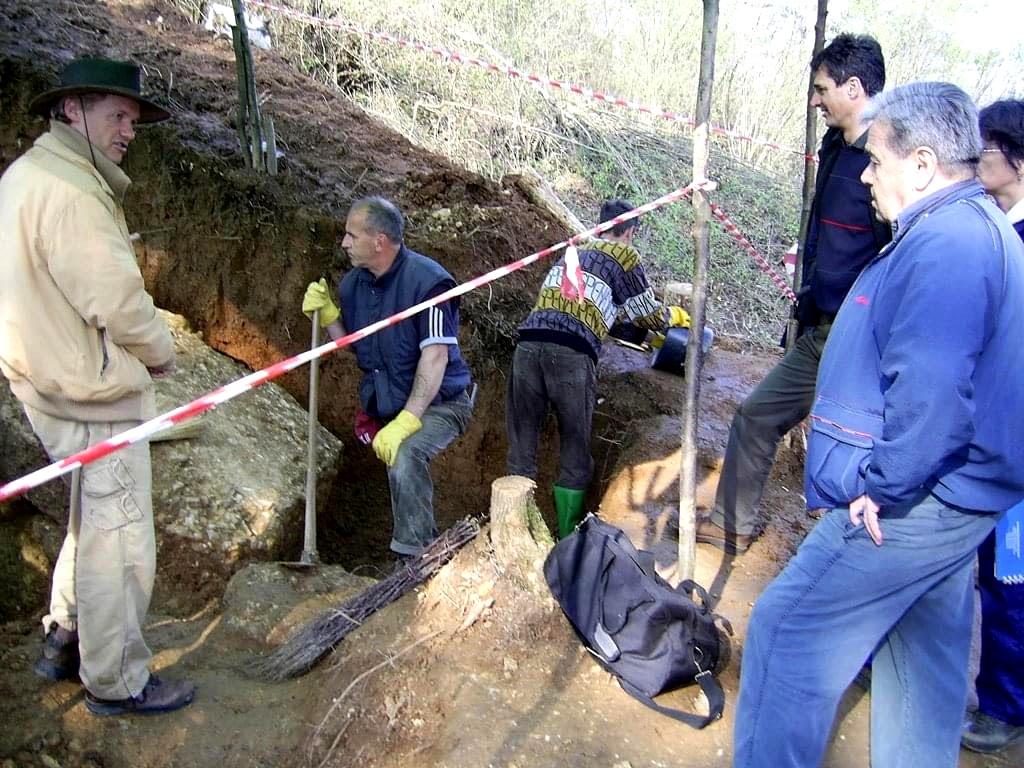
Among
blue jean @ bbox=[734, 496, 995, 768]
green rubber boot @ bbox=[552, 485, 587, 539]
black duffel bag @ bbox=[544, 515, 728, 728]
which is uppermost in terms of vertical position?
blue jean @ bbox=[734, 496, 995, 768]

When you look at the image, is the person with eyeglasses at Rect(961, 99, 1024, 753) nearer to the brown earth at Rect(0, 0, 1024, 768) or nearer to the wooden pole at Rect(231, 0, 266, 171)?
the brown earth at Rect(0, 0, 1024, 768)

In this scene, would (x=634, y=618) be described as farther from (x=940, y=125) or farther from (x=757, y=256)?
(x=757, y=256)

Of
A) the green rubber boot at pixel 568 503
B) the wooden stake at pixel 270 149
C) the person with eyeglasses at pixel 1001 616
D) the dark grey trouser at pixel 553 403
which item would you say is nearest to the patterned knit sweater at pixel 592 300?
the dark grey trouser at pixel 553 403

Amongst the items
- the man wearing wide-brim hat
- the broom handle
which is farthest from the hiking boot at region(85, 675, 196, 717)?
the broom handle

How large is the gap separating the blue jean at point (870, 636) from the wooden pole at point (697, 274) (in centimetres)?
105

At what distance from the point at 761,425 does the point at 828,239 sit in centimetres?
90

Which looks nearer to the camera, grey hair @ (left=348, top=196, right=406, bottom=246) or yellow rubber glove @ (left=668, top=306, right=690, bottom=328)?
grey hair @ (left=348, top=196, right=406, bottom=246)

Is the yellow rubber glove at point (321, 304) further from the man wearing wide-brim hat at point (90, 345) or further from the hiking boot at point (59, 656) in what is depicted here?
the hiking boot at point (59, 656)

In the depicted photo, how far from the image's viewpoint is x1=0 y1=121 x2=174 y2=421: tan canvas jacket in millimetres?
2568

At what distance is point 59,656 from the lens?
3043 mm

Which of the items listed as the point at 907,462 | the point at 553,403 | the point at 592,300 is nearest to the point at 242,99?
the point at 592,300

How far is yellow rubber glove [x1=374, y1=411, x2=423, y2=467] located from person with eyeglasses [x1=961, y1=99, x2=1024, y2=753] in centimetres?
259

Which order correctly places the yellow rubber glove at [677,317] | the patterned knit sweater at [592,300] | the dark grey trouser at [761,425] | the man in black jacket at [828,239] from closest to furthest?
the man in black jacket at [828,239] < the dark grey trouser at [761,425] < the patterned knit sweater at [592,300] < the yellow rubber glove at [677,317]

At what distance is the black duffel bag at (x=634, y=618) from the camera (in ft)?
9.43
